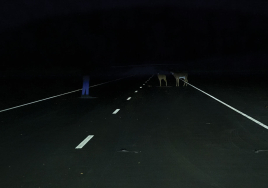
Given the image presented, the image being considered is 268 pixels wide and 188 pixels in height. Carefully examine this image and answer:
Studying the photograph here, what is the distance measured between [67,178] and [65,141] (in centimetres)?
362

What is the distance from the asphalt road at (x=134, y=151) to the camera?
7016mm

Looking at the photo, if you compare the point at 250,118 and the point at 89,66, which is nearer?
the point at 250,118

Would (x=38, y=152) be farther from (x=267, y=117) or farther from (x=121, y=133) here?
(x=267, y=117)

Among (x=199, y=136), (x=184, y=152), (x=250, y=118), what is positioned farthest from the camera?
(x=250, y=118)

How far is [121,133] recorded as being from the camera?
470 inches

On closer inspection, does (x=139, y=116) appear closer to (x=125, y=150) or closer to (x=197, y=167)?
(x=125, y=150)

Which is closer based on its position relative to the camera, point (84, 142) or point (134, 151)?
point (134, 151)

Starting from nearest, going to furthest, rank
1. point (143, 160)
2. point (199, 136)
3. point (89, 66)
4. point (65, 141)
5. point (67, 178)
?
point (67, 178) → point (143, 160) → point (65, 141) → point (199, 136) → point (89, 66)

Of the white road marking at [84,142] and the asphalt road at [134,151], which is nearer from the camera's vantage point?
the asphalt road at [134,151]

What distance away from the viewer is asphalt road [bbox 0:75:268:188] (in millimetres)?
7016

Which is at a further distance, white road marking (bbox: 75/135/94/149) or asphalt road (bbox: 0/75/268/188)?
white road marking (bbox: 75/135/94/149)

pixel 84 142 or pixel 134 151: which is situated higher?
pixel 134 151

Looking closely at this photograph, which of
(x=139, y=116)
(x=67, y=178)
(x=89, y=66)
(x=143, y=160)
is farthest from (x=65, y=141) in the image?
(x=89, y=66)

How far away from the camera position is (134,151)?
30.7ft
